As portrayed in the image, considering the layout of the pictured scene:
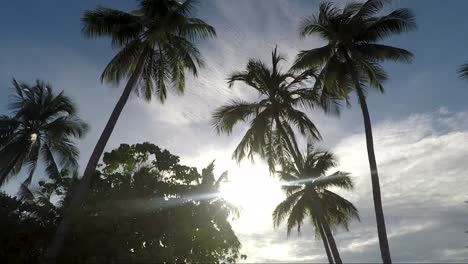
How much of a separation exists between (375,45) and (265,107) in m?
6.59

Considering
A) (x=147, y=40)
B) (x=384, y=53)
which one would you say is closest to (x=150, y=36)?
(x=147, y=40)

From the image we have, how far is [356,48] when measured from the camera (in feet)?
56.6

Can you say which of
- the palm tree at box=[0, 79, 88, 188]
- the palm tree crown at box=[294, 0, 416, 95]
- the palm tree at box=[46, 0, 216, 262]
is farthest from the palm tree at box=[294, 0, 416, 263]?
the palm tree at box=[0, 79, 88, 188]

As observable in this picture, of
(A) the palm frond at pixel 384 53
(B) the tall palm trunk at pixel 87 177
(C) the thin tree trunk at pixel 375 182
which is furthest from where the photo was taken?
(A) the palm frond at pixel 384 53

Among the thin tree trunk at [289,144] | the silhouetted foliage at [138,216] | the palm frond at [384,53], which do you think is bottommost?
the silhouetted foliage at [138,216]

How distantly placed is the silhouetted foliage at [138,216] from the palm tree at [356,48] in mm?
8519

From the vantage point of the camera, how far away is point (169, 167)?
63.9 ft

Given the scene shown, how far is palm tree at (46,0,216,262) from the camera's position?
17109 millimetres

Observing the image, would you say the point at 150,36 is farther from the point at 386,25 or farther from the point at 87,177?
the point at 386,25

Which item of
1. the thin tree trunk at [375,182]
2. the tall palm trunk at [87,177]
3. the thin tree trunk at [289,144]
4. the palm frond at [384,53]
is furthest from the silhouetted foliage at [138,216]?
the palm frond at [384,53]

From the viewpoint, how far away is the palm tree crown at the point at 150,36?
1720 centimetres

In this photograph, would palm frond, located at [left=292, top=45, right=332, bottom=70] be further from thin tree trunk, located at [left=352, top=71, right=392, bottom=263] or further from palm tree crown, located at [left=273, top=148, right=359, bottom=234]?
palm tree crown, located at [left=273, top=148, right=359, bottom=234]

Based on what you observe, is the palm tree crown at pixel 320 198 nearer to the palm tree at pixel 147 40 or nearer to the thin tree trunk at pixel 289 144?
the thin tree trunk at pixel 289 144

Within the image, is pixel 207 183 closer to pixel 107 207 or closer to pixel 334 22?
pixel 107 207
